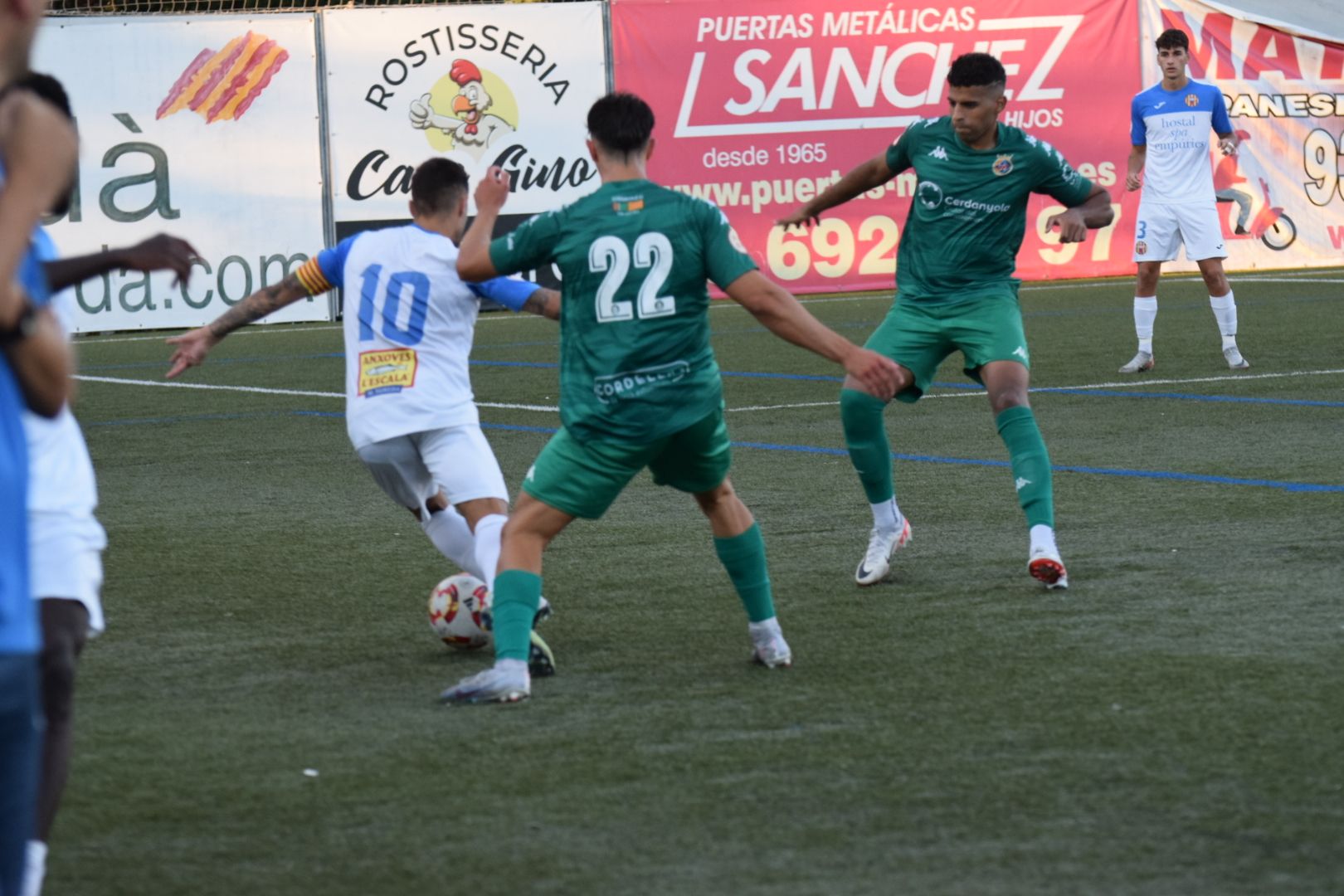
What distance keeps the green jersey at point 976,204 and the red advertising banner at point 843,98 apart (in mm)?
15562

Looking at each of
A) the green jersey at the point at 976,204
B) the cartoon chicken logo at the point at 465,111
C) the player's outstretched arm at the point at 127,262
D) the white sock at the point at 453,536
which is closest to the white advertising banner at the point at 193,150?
the cartoon chicken logo at the point at 465,111

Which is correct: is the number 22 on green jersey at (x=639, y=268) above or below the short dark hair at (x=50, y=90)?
below

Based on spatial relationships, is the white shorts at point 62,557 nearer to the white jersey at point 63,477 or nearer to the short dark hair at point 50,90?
the white jersey at point 63,477

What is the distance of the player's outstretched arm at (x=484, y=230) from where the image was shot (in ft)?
19.0

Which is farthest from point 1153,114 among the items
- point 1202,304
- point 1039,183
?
point 1039,183

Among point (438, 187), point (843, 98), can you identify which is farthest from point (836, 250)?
point (438, 187)

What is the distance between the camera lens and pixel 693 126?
24016 mm

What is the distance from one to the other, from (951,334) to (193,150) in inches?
629

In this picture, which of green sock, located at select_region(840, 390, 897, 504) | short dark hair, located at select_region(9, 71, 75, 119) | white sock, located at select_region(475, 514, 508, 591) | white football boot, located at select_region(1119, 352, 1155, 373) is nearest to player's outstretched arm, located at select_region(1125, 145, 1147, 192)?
white football boot, located at select_region(1119, 352, 1155, 373)

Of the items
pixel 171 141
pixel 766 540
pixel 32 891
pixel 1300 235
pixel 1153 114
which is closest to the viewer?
pixel 32 891

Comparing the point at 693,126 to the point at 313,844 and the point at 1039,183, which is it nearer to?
the point at 1039,183

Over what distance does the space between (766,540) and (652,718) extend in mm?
3175

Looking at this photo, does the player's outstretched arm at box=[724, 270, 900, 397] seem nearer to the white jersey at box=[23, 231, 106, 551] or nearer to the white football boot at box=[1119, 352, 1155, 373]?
the white jersey at box=[23, 231, 106, 551]

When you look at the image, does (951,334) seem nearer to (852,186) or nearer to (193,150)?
(852,186)
